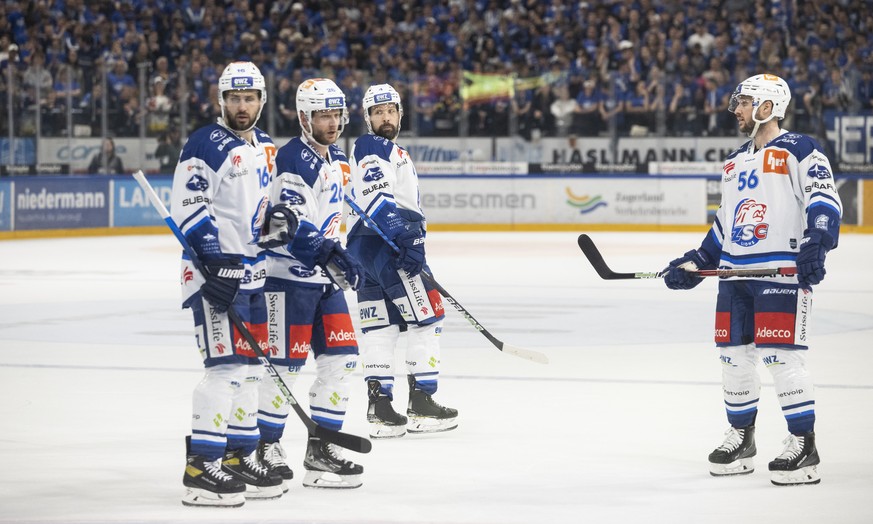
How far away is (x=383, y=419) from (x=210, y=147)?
2.01 meters

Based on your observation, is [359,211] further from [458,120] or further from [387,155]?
[458,120]

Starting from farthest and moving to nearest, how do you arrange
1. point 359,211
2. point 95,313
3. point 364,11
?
point 364,11
point 95,313
point 359,211

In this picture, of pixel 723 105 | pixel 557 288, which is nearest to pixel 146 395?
pixel 557 288

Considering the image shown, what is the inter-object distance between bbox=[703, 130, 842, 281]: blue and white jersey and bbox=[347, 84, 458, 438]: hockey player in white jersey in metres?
1.68

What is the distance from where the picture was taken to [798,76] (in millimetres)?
20062

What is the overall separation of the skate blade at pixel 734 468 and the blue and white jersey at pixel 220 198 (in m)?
1.94

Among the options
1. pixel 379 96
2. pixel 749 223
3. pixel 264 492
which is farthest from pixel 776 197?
pixel 264 492

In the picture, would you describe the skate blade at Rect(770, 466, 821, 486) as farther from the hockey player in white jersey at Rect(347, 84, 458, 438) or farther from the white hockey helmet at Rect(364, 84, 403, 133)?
the white hockey helmet at Rect(364, 84, 403, 133)

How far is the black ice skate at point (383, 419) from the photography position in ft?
21.1

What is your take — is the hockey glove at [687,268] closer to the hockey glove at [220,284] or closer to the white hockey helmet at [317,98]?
the white hockey helmet at [317,98]

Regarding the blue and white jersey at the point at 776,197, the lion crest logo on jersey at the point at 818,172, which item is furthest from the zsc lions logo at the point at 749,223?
the lion crest logo on jersey at the point at 818,172

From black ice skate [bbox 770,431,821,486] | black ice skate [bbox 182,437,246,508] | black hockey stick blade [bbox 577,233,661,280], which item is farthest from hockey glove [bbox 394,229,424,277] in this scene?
black ice skate [bbox 770,431,821,486]

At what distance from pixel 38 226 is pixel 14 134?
1321 millimetres

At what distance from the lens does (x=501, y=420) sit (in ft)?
21.9
